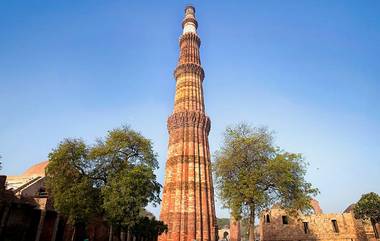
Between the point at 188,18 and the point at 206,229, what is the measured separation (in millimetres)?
27592

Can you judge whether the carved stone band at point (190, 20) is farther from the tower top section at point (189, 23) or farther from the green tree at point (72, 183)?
the green tree at point (72, 183)

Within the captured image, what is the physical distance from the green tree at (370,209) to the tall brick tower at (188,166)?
24.7 meters

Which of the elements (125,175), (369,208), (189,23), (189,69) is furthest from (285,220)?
(189,23)

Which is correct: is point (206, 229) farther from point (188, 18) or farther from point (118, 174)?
point (188, 18)

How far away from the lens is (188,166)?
27422 mm

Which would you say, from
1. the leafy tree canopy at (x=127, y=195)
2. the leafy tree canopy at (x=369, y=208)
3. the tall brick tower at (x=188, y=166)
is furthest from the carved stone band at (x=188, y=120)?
the leafy tree canopy at (x=369, y=208)

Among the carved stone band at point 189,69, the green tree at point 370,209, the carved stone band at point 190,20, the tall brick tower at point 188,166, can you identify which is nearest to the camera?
the tall brick tower at point 188,166

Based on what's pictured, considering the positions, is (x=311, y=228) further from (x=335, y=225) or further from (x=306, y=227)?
(x=335, y=225)

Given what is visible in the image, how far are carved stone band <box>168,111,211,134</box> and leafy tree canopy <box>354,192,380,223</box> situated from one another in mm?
25384

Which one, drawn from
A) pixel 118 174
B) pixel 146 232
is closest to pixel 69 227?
pixel 146 232

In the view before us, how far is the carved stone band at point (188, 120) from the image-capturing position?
29953mm

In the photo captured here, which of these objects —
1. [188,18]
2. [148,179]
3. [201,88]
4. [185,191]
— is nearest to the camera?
[148,179]

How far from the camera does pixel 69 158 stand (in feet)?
62.1

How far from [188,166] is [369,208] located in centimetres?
2776
